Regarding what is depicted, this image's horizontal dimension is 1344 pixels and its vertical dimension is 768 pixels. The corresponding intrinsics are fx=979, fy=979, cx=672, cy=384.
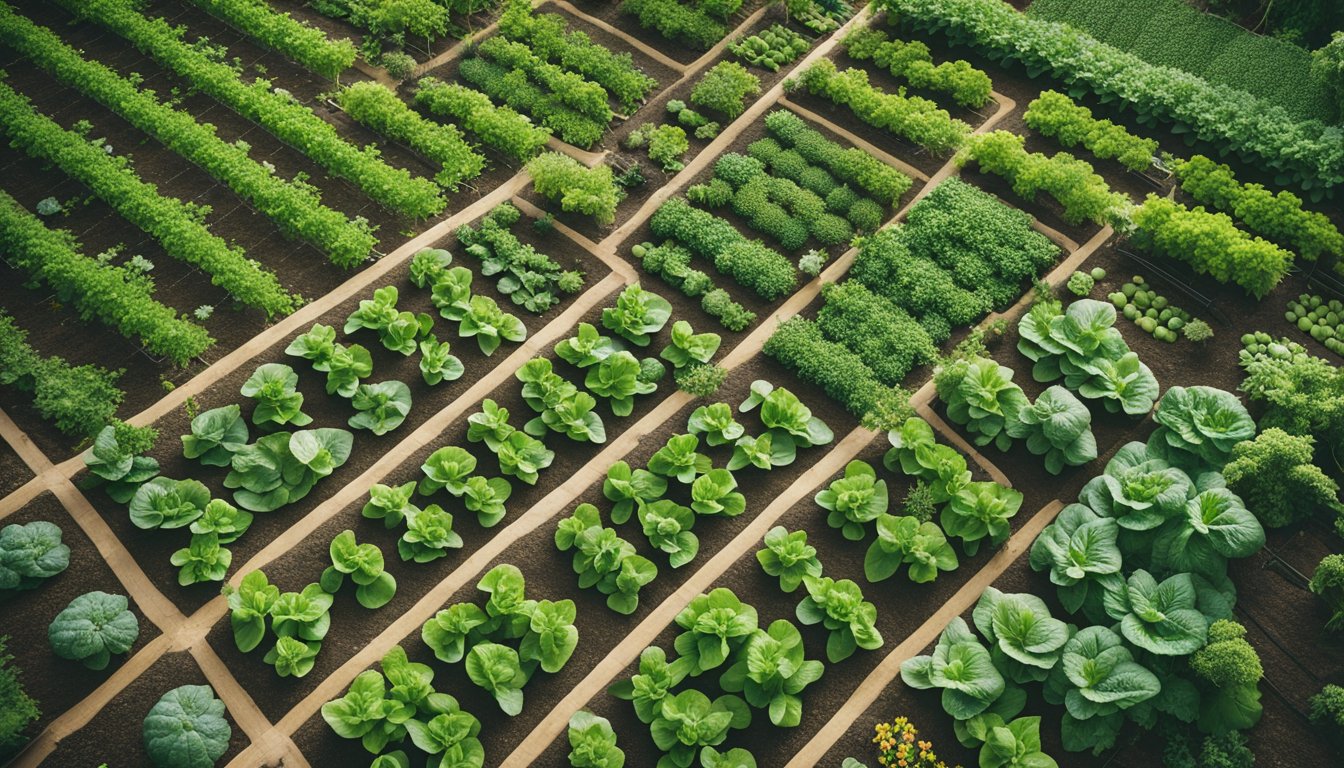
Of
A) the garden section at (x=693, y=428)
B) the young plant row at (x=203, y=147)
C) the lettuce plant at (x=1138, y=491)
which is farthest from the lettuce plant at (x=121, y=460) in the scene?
the lettuce plant at (x=1138, y=491)

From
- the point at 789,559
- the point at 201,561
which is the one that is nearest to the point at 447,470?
the point at 201,561

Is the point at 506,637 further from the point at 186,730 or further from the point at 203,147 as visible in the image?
the point at 203,147

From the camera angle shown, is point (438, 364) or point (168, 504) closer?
point (168, 504)

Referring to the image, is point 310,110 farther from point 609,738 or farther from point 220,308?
point 609,738

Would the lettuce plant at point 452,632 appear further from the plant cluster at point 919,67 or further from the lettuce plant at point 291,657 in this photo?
the plant cluster at point 919,67

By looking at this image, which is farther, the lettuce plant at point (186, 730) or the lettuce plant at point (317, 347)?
the lettuce plant at point (317, 347)

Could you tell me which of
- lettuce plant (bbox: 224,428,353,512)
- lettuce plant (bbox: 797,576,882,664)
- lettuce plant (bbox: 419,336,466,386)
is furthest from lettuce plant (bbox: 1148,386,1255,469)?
lettuce plant (bbox: 224,428,353,512)

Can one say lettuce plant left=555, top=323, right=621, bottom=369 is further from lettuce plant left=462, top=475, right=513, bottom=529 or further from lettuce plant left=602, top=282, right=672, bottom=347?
lettuce plant left=462, top=475, right=513, bottom=529
